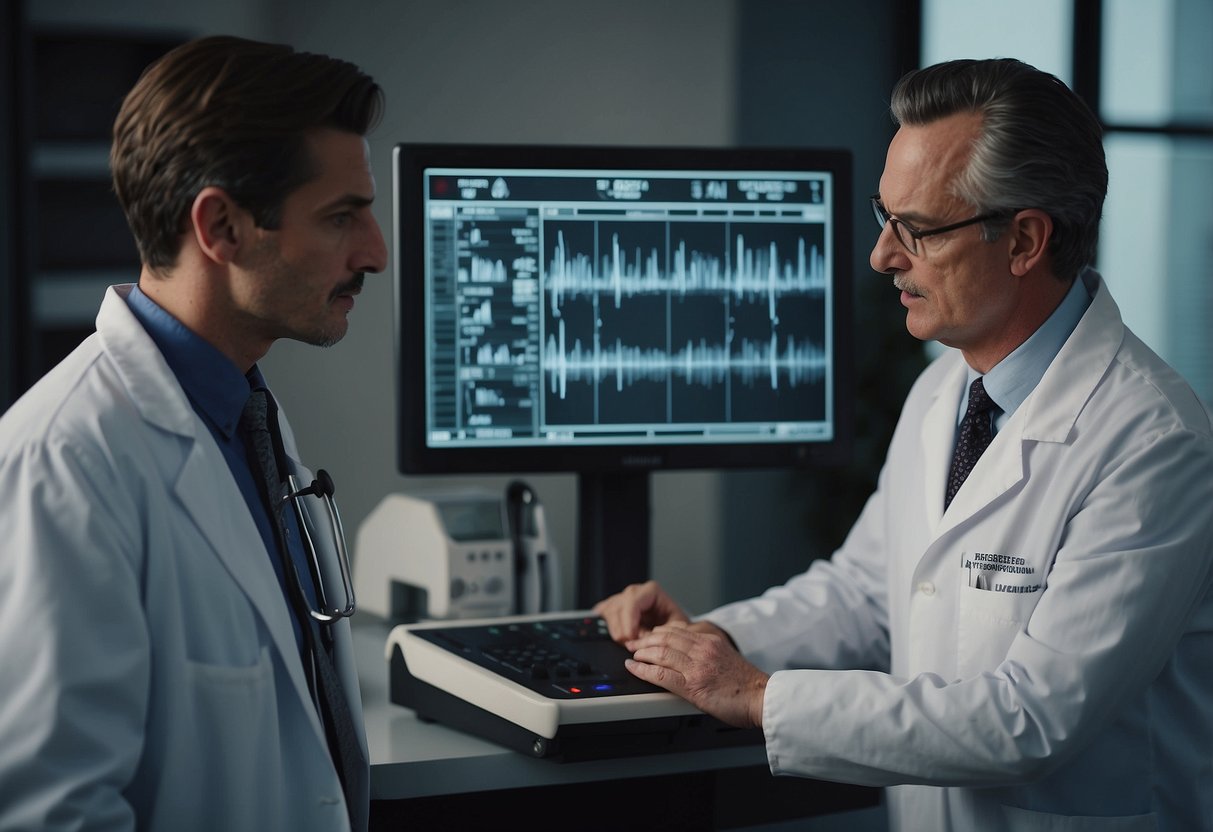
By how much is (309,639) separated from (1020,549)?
773 mm

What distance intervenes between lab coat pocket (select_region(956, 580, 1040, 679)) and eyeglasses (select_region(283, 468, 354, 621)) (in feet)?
2.23

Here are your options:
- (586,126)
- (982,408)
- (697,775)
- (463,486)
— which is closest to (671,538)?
(463,486)

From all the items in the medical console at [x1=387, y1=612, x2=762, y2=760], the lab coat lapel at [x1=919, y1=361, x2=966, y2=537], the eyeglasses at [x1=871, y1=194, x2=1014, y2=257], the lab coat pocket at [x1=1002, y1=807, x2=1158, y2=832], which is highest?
the eyeglasses at [x1=871, y1=194, x2=1014, y2=257]

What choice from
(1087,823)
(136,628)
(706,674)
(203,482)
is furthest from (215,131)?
(1087,823)

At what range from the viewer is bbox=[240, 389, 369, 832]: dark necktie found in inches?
50.0

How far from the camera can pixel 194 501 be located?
1.11 meters

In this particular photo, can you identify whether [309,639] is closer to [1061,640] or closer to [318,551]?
[318,551]

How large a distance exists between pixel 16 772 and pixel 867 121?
2.74 meters

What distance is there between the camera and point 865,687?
132 centimetres

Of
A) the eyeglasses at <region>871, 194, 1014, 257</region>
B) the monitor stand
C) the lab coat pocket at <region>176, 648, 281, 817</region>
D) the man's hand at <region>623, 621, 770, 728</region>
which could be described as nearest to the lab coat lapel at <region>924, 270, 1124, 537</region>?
the eyeglasses at <region>871, 194, 1014, 257</region>

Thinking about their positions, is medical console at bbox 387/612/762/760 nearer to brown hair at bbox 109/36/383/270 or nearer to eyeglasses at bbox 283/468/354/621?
eyeglasses at bbox 283/468/354/621

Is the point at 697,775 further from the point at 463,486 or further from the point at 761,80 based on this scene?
the point at 761,80

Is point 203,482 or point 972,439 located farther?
point 972,439

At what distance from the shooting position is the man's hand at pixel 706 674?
1.40 meters
